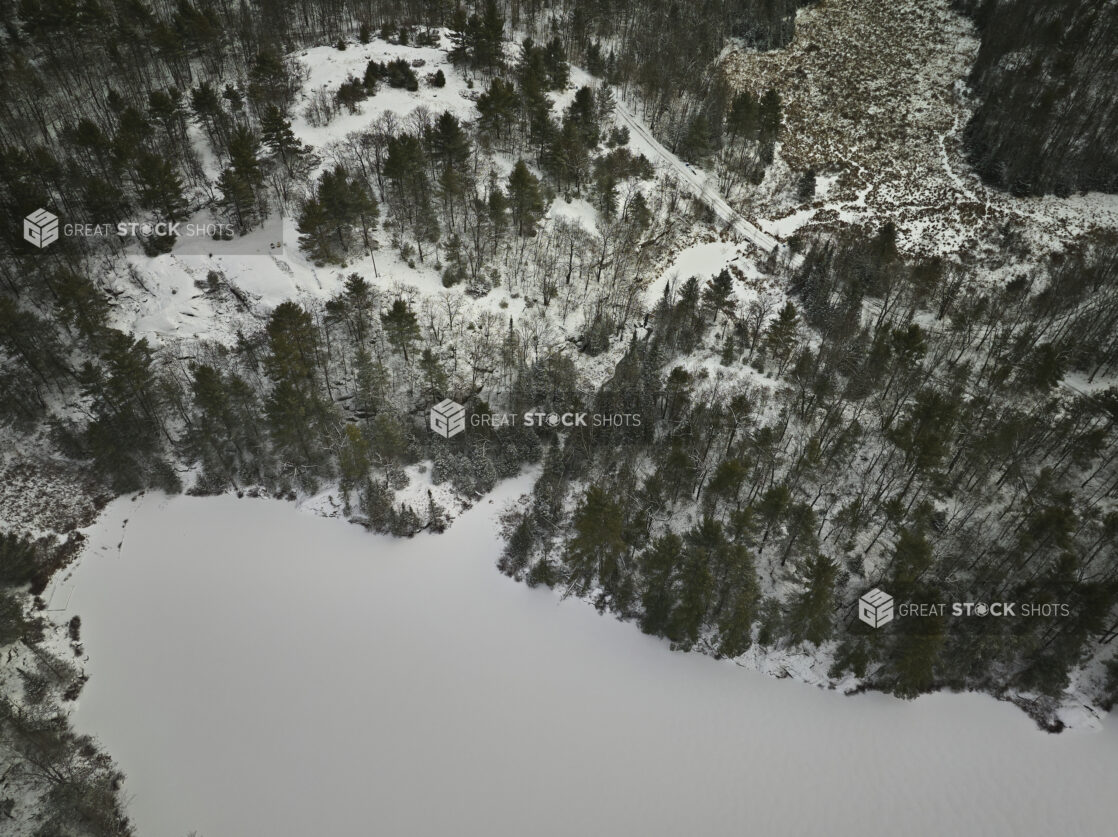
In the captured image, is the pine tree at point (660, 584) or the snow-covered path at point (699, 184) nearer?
the pine tree at point (660, 584)

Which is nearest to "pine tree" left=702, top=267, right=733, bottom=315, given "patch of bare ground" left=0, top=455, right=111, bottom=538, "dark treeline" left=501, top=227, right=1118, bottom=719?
"dark treeline" left=501, top=227, right=1118, bottom=719

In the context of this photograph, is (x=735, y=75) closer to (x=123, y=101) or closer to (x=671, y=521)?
(x=671, y=521)

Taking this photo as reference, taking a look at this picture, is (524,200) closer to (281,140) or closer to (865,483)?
(281,140)

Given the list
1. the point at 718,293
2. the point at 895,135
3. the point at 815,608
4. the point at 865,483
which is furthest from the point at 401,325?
the point at 895,135

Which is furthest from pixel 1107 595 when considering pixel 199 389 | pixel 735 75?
pixel 735 75

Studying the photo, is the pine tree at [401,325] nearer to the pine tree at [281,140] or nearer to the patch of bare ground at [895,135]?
the pine tree at [281,140]

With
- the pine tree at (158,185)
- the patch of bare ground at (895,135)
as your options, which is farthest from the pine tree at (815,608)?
the pine tree at (158,185)

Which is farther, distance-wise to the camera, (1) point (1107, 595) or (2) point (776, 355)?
(2) point (776, 355)

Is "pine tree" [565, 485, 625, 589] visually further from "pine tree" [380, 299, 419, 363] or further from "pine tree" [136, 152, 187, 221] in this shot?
"pine tree" [136, 152, 187, 221]
